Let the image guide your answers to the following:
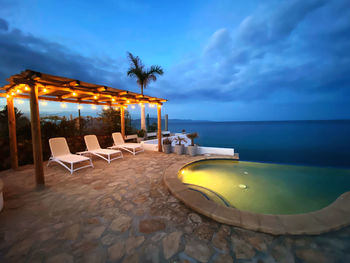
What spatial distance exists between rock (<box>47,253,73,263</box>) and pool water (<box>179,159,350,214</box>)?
304cm

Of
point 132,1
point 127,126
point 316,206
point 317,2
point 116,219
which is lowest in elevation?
point 316,206

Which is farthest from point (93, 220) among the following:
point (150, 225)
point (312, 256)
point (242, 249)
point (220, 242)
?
point (312, 256)

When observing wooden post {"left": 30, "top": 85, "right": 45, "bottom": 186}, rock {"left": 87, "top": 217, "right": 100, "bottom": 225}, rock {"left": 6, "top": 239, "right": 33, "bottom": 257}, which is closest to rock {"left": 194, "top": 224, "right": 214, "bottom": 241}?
rock {"left": 87, "top": 217, "right": 100, "bottom": 225}

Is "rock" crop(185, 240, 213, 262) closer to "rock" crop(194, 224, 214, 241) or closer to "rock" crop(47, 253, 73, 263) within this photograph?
"rock" crop(194, 224, 214, 241)

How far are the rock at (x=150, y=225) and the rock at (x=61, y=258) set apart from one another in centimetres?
85

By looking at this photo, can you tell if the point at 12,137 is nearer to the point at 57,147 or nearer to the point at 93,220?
the point at 57,147

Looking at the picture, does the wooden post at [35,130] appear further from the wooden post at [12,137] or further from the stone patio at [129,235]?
the wooden post at [12,137]

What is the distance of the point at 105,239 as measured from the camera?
1979mm

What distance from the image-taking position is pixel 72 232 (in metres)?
2.12

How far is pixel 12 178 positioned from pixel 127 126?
288 inches

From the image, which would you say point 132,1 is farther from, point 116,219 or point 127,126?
point 116,219

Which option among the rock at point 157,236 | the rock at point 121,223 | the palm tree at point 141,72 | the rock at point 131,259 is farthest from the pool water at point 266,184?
the palm tree at point 141,72

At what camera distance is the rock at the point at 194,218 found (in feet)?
7.62

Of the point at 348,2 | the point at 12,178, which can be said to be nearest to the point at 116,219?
the point at 12,178
